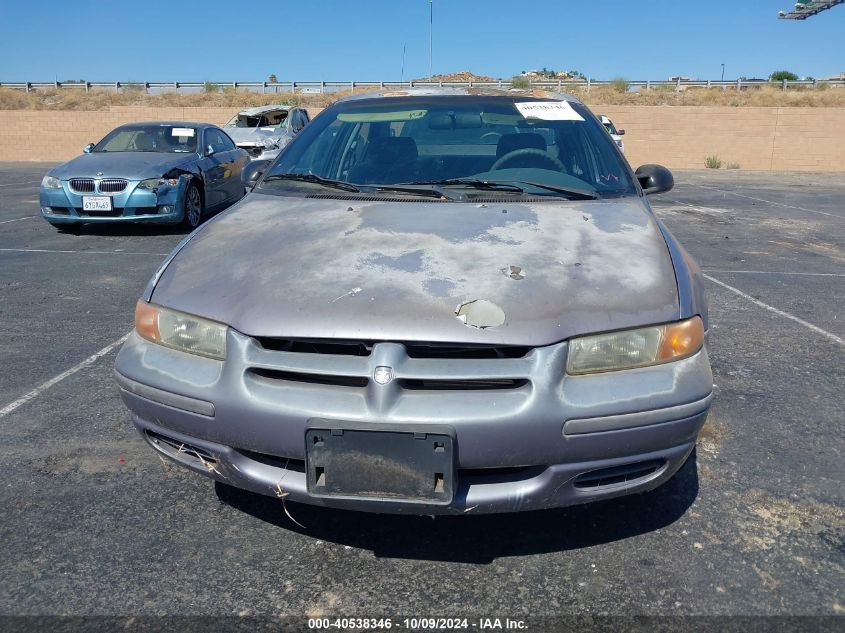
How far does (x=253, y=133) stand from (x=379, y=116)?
48.3 ft

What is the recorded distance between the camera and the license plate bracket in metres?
2.00

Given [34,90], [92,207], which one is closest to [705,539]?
[92,207]

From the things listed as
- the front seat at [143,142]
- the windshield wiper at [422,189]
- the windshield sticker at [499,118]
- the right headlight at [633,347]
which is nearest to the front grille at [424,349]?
the right headlight at [633,347]

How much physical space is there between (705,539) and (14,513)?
248 cm

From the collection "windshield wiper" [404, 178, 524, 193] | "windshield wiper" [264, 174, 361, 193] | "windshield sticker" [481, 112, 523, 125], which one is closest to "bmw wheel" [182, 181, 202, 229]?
"windshield wiper" [264, 174, 361, 193]

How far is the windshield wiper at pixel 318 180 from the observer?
3.35m

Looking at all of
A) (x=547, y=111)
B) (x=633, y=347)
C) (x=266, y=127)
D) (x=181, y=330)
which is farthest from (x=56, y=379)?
(x=266, y=127)

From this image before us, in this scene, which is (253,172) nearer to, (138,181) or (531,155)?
(531,155)

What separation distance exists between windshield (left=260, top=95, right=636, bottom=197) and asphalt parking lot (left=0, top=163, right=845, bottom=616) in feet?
4.51

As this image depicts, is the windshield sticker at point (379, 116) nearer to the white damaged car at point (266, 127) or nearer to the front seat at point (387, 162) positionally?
the front seat at point (387, 162)

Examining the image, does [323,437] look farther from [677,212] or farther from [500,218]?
[677,212]

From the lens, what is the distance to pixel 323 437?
6.70 ft

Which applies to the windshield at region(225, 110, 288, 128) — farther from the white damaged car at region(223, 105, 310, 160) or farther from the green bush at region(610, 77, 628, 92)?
the green bush at region(610, 77, 628, 92)

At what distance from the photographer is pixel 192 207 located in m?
9.26
